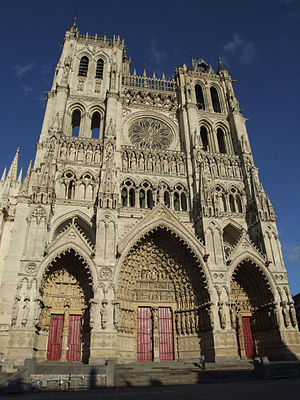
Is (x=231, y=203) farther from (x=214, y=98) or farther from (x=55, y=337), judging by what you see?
(x=55, y=337)

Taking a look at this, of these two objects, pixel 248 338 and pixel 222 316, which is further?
pixel 248 338

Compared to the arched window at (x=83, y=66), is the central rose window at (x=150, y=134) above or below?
below

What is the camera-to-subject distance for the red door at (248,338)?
17920mm

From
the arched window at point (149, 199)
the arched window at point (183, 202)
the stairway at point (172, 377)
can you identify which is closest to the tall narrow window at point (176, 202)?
the arched window at point (183, 202)

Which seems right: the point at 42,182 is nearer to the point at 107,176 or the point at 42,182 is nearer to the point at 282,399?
Result: the point at 107,176

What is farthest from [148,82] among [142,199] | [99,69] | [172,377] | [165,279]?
[172,377]

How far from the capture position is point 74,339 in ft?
53.6

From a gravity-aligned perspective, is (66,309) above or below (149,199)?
below

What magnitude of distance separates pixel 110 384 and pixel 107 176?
11879 mm

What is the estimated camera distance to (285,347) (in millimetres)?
Answer: 16188

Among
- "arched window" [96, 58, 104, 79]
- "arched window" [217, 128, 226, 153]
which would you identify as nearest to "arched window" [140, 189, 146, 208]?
"arched window" [217, 128, 226, 153]

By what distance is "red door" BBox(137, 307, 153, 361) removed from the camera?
1705cm

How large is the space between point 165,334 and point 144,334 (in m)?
1.27

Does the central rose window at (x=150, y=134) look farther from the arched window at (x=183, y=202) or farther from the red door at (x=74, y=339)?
the red door at (x=74, y=339)
